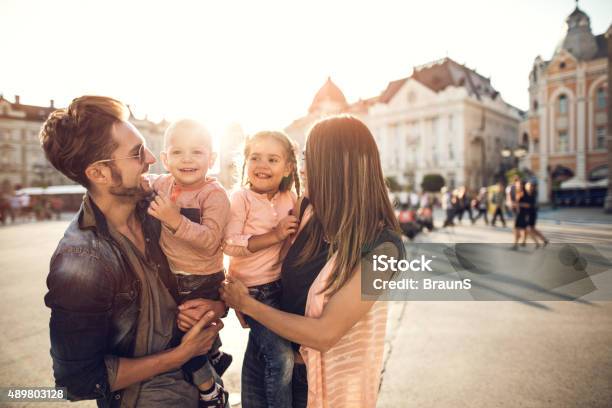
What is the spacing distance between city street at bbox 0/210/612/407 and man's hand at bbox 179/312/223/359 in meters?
1.77

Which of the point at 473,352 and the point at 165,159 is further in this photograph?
the point at 473,352

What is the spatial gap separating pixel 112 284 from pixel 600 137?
40808 millimetres

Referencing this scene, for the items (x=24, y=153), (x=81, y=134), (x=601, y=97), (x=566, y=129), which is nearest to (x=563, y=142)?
(x=566, y=129)

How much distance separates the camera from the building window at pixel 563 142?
33.0 meters

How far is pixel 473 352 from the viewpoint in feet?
12.2

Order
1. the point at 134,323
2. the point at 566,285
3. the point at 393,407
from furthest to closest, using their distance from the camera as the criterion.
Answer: the point at 566,285 < the point at 393,407 < the point at 134,323

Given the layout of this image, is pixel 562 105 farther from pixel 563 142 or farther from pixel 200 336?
pixel 200 336

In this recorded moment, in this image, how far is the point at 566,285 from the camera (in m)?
5.96

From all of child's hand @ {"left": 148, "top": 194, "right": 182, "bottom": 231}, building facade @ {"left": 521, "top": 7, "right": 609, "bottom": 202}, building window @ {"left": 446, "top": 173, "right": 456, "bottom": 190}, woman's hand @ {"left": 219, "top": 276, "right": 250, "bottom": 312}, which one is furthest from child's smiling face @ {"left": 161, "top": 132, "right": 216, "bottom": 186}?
building window @ {"left": 446, "top": 173, "right": 456, "bottom": 190}

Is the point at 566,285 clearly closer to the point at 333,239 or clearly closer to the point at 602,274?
the point at 602,274

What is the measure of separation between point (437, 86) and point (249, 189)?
186 ft

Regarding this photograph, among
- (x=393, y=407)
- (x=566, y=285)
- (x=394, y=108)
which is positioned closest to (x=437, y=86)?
(x=394, y=108)

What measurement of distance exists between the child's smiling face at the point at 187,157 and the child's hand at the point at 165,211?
40cm

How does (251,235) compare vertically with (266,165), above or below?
below
